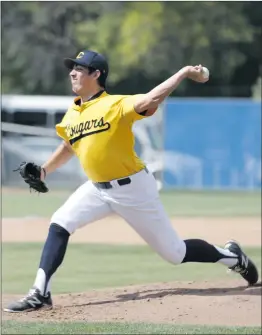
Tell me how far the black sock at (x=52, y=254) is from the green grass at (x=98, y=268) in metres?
1.61

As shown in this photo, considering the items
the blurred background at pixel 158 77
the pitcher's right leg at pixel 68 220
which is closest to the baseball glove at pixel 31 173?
the pitcher's right leg at pixel 68 220

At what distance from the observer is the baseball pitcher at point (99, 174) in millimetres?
6457

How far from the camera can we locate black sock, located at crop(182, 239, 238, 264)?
7197 millimetres

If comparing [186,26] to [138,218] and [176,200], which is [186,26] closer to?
[176,200]

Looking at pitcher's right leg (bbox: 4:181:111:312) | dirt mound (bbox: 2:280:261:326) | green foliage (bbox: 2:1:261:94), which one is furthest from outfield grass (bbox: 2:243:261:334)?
green foliage (bbox: 2:1:261:94)

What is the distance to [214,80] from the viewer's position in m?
33.4

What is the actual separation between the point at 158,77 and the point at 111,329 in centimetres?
2739

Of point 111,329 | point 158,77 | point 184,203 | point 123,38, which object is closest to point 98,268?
point 111,329

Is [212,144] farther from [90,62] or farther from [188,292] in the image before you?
[90,62]

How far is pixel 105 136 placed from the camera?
6.45 meters

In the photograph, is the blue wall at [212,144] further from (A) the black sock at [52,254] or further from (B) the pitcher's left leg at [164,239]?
(A) the black sock at [52,254]

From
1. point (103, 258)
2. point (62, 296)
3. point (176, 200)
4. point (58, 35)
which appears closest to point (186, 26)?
point (58, 35)

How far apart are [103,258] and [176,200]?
32.7 ft

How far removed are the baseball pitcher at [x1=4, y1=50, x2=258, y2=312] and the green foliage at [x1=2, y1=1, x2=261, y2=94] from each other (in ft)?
78.3
